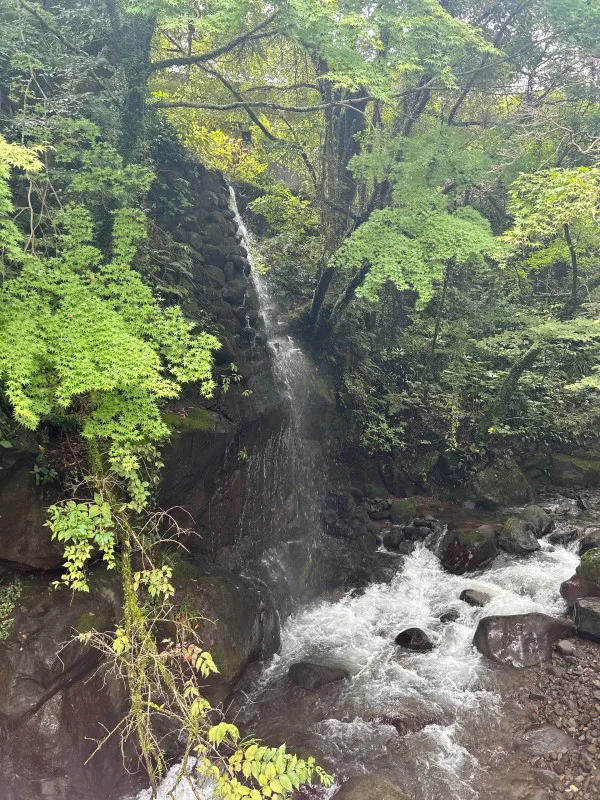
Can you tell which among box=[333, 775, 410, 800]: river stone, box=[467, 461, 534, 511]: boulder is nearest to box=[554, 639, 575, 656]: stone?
box=[333, 775, 410, 800]: river stone

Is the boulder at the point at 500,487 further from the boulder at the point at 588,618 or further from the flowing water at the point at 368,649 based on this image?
the boulder at the point at 588,618

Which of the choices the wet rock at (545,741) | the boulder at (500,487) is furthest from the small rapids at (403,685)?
the boulder at (500,487)

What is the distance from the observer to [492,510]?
12.8 meters

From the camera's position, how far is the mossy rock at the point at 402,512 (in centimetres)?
1248

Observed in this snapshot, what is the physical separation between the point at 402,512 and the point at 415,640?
4540mm

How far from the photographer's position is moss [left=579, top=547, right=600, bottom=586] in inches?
320

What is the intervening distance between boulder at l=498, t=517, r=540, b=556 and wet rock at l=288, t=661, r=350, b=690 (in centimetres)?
507

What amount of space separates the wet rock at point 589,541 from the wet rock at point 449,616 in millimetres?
3562

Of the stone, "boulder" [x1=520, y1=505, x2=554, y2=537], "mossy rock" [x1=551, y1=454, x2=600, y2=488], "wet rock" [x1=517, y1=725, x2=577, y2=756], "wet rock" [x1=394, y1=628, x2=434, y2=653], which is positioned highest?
"mossy rock" [x1=551, y1=454, x2=600, y2=488]

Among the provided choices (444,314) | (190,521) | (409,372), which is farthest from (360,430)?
(190,521)

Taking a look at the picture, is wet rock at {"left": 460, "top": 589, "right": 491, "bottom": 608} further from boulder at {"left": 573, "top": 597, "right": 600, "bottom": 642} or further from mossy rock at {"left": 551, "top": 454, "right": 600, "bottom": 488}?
mossy rock at {"left": 551, "top": 454, "right": 600, "bottom": 488}

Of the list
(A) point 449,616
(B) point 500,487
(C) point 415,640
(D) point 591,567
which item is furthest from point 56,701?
(B) point 500,487

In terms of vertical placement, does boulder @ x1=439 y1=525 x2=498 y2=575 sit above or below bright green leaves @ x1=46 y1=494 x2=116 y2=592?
below

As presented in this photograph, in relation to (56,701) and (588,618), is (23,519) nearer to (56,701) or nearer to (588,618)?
(56,701)
